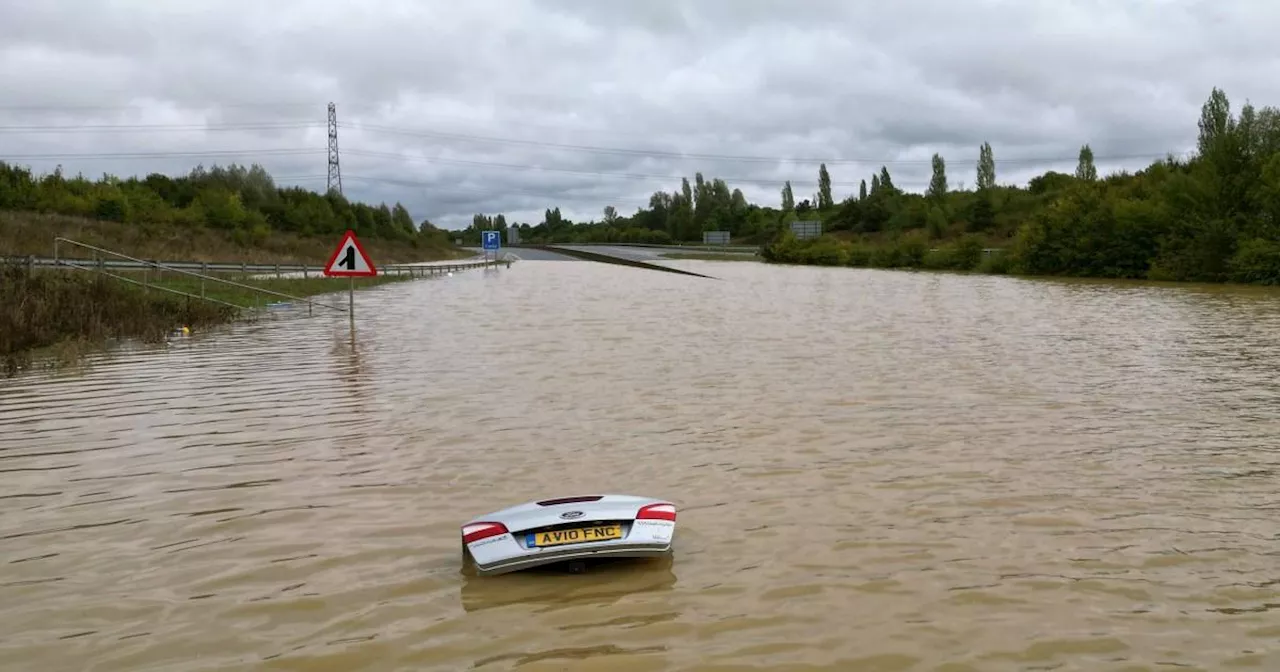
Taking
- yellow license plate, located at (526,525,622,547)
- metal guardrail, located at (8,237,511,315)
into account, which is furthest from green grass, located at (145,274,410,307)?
yellow license plate, located at (526,525,622,547)

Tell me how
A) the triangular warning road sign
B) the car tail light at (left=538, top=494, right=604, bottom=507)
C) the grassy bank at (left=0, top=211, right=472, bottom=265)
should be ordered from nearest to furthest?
the car tail light at (left=538, top=494, right=604, bottom=507) → the triangular warning road sign → the grassy bank at (left=0, top=211, right=472, bottom=265)

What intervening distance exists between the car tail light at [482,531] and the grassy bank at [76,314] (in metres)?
13.3

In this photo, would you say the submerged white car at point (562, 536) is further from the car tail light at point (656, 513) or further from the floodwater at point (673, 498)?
the floodwater at point (673, 498)

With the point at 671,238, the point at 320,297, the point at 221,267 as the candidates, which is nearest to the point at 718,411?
the point at 320,297

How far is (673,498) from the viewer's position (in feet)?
28.9

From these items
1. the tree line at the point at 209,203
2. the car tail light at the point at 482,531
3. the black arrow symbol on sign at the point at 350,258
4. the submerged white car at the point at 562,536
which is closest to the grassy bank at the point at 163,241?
the tree line at the point at 209,203

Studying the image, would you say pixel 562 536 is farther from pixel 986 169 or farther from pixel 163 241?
pixel 986 169

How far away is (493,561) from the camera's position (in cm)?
669

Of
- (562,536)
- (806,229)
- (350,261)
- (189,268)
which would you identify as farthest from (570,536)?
(806,229)

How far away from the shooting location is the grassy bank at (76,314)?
19.4m

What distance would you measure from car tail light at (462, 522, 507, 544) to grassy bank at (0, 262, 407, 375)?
13349 mm

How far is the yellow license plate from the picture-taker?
680cm

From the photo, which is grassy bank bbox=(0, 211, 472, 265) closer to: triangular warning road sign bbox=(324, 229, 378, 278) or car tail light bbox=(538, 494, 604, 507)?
triangular warning road sign bbox=(324, 229, 378, 278)

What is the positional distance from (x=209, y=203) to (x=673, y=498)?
88085 mm
